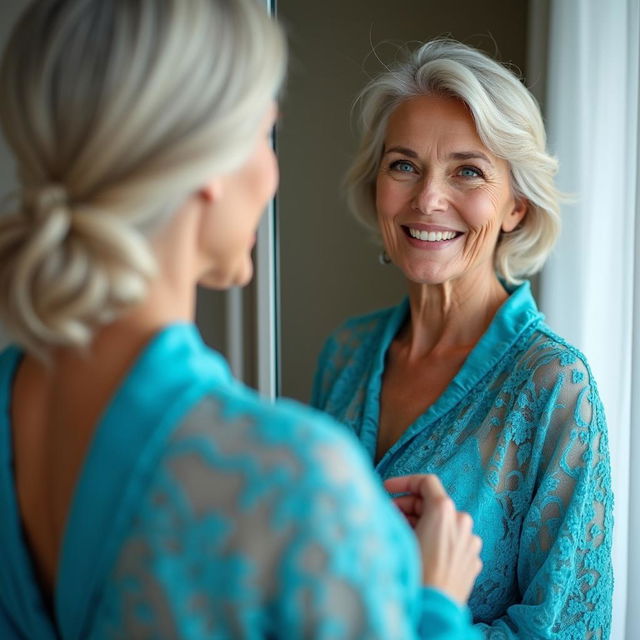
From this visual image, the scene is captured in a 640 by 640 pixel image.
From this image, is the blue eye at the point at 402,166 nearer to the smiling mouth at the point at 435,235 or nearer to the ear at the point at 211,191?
the smiling mouth at the point at 435,235

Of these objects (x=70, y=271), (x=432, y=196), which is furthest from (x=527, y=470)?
(x=70, y=271)

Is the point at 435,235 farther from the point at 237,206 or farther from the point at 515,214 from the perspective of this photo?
the point at 237,206

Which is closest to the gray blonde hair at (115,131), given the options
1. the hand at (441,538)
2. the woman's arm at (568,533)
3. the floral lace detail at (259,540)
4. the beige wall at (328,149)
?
the floral lace detail at (259,540)

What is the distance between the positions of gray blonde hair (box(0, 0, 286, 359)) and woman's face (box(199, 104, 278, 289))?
0.03 metres

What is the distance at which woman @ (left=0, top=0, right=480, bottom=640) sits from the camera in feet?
2.17

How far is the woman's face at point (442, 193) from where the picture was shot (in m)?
1.64

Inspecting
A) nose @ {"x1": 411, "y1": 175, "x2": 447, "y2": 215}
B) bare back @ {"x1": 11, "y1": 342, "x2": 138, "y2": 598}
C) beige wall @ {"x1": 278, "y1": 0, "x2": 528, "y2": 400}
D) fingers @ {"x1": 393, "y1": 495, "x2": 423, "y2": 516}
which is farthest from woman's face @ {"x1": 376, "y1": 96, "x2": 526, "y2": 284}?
bare back @ {"x1": 11, "y1": 342, "x2": 138, "y2": 598}

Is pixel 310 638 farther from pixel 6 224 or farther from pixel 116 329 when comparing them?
pixel 6 224

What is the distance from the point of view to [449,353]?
5.74ft

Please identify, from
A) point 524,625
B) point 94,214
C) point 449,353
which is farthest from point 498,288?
point 94,214

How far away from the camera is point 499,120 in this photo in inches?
62.9

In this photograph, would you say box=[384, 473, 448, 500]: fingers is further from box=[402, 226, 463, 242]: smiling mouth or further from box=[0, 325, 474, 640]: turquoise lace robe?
box=[402, 226, 463, 242]: smiling mouth

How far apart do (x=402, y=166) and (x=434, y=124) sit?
12 cm

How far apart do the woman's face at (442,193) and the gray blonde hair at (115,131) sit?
37.7 inches
